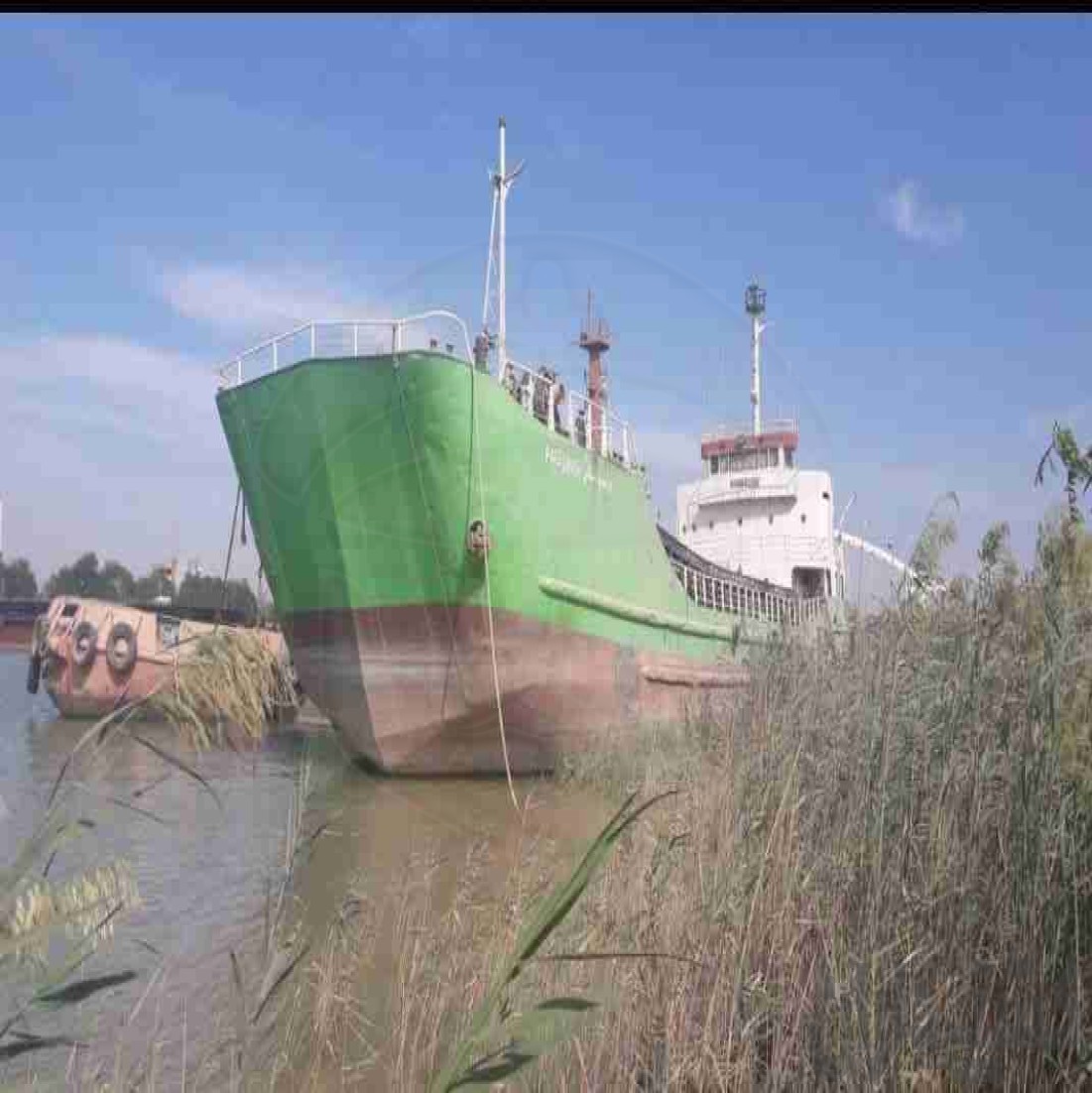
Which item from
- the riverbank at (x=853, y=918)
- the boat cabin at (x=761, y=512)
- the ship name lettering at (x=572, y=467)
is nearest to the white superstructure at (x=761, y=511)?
the boat cabin at (x=761, y=512)

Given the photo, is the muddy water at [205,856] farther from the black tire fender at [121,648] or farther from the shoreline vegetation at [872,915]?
the black tire fender at [121,648]

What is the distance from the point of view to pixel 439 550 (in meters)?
10.7

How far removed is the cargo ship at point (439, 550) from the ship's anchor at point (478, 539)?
24 millimetres

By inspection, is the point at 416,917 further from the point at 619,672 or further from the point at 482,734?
the point at 619,672

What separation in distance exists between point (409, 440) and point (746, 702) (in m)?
6.05

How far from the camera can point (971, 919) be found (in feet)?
9.39

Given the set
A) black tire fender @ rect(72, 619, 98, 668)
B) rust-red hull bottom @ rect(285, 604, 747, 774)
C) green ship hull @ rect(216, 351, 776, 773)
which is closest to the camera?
green ship hull @ rect(216, 351, 776, 773)

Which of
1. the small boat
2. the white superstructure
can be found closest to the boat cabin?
the white superstructure

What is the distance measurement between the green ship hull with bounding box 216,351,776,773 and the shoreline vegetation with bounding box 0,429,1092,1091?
263 inches

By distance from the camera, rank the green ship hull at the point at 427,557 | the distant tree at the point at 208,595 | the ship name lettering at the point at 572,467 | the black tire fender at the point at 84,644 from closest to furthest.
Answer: the green ship hull at the point at 427,557
the ship name lettering at the point at 572,467
the distant tree at the point at 208,595
the black tire fender at the point at 84,644

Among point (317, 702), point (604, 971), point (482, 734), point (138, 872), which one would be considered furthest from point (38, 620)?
point (604, 971)

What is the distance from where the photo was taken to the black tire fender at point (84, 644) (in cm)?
1797

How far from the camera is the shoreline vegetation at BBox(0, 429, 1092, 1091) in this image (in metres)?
2.71

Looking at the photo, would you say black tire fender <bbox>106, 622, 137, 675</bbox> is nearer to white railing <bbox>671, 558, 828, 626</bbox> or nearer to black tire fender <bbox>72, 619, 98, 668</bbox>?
black tire fender <bbox>72, 619, 98, 668</bbox>
